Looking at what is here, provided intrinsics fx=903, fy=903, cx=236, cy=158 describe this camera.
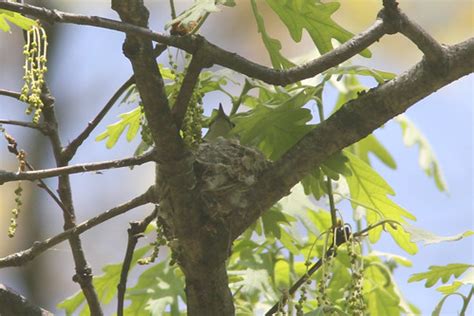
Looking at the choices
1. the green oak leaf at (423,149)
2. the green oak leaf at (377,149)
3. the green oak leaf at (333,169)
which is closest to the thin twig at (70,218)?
the green oak leaf at (333,169)

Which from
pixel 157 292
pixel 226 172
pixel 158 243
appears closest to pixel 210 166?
pixel 226 172

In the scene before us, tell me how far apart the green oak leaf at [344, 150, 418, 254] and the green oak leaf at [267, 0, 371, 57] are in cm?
24

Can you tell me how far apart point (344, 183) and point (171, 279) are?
0.34 m

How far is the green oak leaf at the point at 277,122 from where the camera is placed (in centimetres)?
127

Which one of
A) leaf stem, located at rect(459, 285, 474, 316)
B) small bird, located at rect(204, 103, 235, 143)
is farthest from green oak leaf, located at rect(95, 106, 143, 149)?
leaf stem, located at rect(459, 285, 474, 316)

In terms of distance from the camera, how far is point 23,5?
0.94 metres

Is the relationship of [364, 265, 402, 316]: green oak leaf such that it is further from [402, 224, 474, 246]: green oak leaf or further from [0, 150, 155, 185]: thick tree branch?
[0, 150, 155, 185]: thick tree branch

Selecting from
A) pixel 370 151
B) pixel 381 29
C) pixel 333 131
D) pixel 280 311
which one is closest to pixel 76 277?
pixel 280 311

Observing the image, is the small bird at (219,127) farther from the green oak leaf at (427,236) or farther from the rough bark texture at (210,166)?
the green oak leaf at (427,236)

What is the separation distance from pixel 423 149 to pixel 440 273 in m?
0.91

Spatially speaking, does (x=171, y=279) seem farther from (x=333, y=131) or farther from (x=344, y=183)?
(x=333, y=131)

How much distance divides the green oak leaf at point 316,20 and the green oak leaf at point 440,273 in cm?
41

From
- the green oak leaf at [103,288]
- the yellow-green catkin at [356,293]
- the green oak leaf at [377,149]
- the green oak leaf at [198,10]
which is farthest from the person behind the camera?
the green oak leaf at [377,149]

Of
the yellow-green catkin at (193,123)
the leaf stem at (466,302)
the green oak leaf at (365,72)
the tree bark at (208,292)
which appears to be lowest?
the leaf stem at (466,302)
